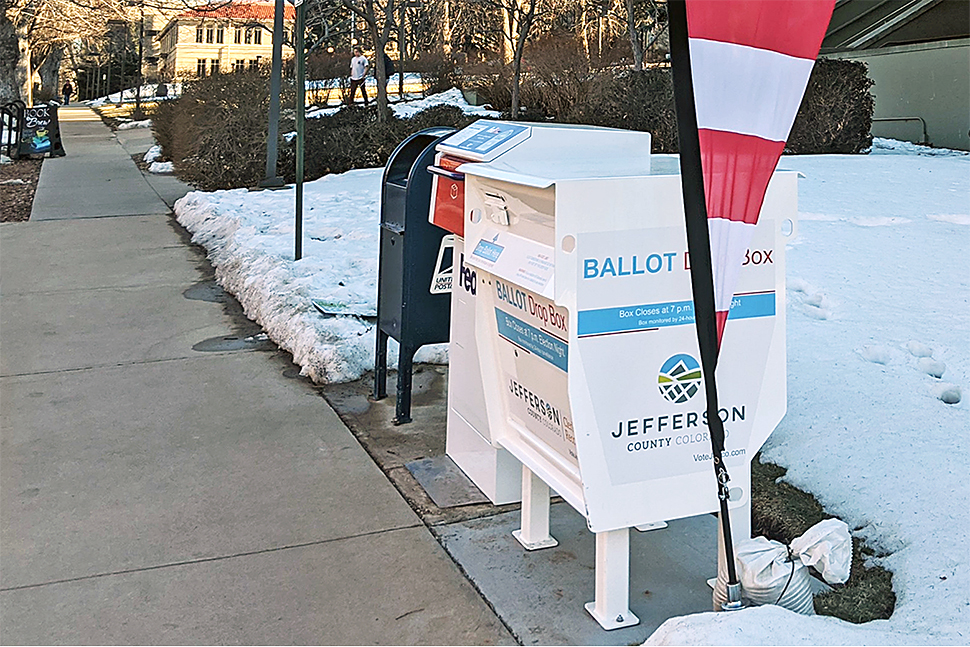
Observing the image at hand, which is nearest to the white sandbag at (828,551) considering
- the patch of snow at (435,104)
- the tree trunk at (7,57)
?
the patch of snow at (435,104)

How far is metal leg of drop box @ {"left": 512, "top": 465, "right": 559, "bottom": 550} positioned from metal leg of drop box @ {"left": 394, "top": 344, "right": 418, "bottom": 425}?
1421 mm

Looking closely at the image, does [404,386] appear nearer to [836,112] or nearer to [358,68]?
[836,112]

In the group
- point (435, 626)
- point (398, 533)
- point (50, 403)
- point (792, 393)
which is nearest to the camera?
point (435, 626)

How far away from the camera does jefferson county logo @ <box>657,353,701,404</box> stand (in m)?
3.21

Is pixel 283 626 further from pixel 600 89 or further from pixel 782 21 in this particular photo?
pixel 600 89

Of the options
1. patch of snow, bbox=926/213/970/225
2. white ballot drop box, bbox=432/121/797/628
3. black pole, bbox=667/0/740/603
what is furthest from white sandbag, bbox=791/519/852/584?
patch of snow, bbox=926/213/970/225

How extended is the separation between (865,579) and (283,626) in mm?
1944

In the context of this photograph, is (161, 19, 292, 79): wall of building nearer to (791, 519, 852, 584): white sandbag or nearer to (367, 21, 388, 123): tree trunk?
(367, 21, 388, 123): tree trunk

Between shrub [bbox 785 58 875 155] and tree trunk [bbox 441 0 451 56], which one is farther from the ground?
tree trunk [bbox 441 0 451 56]

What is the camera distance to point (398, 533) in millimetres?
4047

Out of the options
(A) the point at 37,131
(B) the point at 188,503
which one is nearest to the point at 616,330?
(B) the point at 188,503

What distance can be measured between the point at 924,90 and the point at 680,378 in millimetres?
14319

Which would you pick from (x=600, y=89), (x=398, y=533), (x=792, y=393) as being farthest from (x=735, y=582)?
(x=600, y=89)

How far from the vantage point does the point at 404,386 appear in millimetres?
5207
